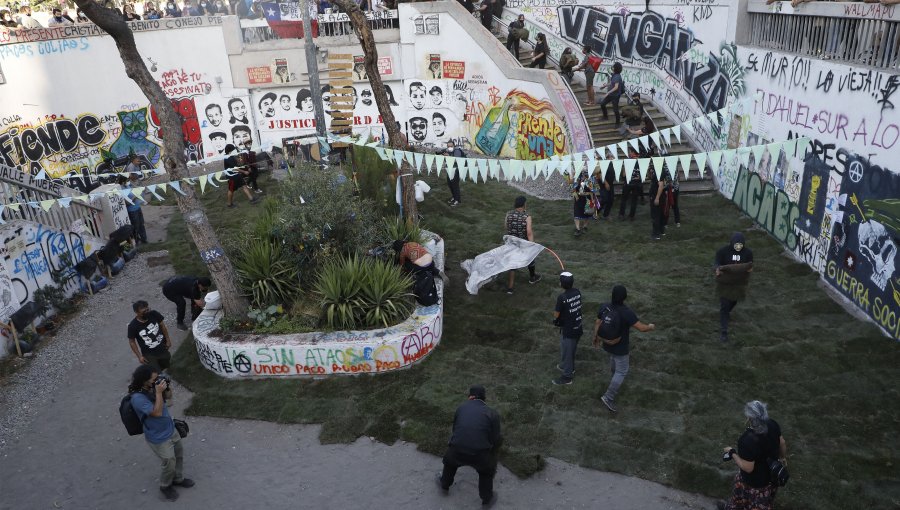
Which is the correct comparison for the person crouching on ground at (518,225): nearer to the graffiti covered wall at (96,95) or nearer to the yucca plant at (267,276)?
the yucca plant at (267,276)

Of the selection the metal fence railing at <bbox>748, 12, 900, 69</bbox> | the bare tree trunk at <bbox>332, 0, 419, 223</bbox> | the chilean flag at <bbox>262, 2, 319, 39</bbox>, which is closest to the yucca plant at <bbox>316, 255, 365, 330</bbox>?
the bare tree trunk at <bbox>332, 0, 419, 223</bbox>

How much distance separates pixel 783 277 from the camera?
11234mm

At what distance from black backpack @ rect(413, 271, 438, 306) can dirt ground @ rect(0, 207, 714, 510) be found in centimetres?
247

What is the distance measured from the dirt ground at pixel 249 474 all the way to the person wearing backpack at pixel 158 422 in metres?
0.29

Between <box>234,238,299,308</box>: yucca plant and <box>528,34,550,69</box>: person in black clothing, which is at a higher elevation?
<box>528,34,550,69</box>: person in black clothing

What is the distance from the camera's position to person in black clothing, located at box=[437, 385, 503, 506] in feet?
21.0

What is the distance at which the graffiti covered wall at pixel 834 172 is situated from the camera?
29.8ft

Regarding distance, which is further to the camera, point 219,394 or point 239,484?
point 219,394

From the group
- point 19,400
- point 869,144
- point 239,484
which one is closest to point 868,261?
point 869,144

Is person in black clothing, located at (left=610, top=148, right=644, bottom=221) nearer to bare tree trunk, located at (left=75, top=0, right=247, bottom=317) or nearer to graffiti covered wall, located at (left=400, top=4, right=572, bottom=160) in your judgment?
graffiti covered wall, located at (left=400, top=4, right=572, bottom=160)

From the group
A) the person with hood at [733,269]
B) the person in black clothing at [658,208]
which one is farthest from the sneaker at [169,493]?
the person in black clothing at [658,208]

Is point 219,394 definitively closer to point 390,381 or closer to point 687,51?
point 390,381

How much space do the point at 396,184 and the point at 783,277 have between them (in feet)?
24.6

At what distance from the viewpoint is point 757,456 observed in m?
5.67
